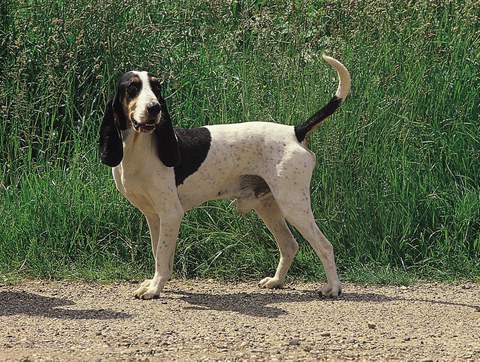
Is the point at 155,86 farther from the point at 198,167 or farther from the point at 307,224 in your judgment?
the point at 307,224

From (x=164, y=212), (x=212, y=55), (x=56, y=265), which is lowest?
(x=56, y=265)

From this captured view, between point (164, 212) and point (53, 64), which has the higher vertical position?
point (53, 64)

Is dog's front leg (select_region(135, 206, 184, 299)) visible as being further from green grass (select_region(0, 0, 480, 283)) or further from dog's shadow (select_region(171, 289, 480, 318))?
green grass (select_region(0, 0, 480, 283))

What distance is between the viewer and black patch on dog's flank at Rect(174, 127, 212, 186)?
21.7 ft

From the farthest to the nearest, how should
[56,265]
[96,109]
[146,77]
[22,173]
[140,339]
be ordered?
→ [96,109] → [22,173] → [56,265] → [146,77] → [140,339]

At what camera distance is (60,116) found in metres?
8.46

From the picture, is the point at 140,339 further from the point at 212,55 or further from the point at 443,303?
the point at 212,55

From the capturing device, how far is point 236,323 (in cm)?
570

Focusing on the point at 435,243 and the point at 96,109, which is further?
the point at 96,109

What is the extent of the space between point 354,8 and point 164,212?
278 cm

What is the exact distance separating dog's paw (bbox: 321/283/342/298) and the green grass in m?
0.58

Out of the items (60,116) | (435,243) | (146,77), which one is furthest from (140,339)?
(60,116)

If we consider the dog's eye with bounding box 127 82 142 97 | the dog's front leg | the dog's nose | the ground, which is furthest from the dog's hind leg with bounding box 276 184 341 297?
the dog's eye with bounding box 127 82 142 97

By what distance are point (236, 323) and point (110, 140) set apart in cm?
148
